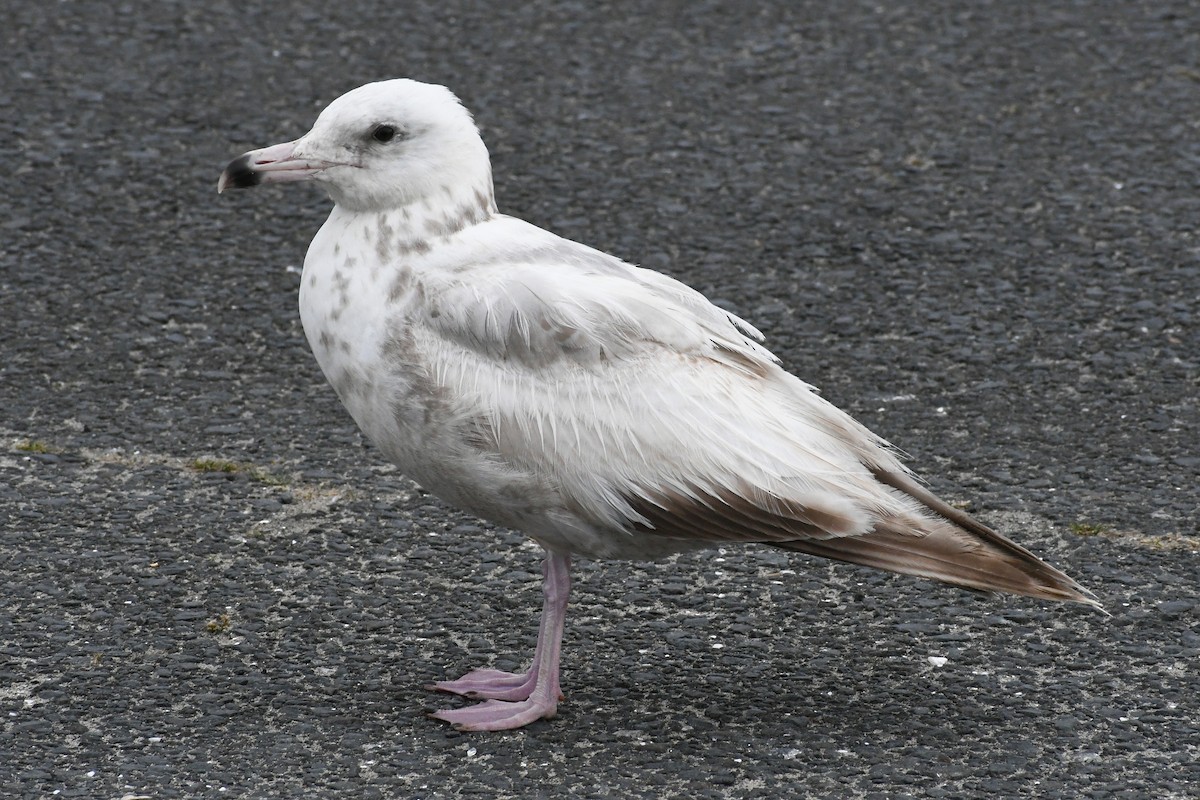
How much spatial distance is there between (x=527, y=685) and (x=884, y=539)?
3.28 feet

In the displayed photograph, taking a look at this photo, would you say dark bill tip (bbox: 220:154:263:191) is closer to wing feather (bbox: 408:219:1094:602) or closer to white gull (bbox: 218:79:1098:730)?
white gull (bbox: 218:79:1098:730)

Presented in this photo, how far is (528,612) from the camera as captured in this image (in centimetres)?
494

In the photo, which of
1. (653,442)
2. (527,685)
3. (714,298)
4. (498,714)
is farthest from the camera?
(714,298)

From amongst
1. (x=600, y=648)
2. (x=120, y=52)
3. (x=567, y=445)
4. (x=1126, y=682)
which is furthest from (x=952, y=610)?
(x=120, y=52)

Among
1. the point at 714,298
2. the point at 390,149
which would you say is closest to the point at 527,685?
the point at 390,149

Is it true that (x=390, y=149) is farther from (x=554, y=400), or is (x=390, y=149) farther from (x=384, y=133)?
(x=554, y=400)

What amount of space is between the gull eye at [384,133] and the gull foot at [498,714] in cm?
144

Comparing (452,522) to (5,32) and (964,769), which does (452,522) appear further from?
(5,32)

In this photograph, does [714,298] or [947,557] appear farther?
[714,298]

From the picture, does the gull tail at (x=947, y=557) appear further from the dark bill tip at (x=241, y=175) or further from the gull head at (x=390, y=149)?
the dark bill tip at (x=241, y=175)

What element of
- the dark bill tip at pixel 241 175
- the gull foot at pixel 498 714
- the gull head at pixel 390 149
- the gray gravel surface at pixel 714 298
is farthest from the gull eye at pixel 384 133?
the gull foot at pixel 498 714

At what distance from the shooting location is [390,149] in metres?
4.38

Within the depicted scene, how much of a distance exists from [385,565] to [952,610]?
5.39 feet

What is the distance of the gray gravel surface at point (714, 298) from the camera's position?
4.26 metres
